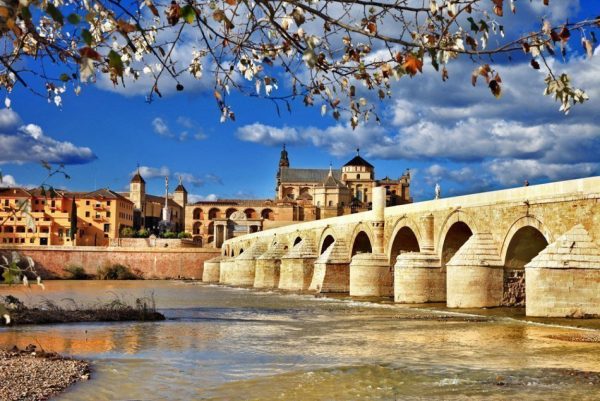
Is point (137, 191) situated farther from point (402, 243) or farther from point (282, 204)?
point (402, 243)

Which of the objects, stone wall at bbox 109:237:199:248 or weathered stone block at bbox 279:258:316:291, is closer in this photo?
weathered stone block at bbox 279:258:316:291

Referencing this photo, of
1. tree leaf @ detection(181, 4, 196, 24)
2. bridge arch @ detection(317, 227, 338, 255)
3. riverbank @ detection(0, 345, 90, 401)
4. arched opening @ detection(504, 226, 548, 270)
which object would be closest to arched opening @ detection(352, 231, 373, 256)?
bridge arch @ detection(317, 227, 338, 255)

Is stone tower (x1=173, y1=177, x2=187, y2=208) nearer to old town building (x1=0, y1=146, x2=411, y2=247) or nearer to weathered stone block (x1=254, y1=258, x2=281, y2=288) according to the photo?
old town building (x1=0, y1=146, x2=411, y2=247)

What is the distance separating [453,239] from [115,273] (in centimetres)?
4705

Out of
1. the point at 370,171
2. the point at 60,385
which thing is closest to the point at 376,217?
the point at 60,385

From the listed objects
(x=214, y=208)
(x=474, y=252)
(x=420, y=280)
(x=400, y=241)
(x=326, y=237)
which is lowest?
(x=420, y=280)

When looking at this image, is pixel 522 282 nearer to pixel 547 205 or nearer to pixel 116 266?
pixel 547 205

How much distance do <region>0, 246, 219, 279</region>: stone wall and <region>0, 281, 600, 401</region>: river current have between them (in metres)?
51.1

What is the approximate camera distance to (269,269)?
4719cm

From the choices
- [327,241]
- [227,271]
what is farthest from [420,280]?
[227,271]

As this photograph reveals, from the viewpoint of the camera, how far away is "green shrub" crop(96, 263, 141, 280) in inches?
2689

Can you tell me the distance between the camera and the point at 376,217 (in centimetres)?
3391

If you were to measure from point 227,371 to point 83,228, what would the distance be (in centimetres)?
7882

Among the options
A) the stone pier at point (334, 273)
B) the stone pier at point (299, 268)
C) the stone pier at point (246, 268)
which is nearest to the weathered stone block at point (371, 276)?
the stone pier at point (334, 273)
